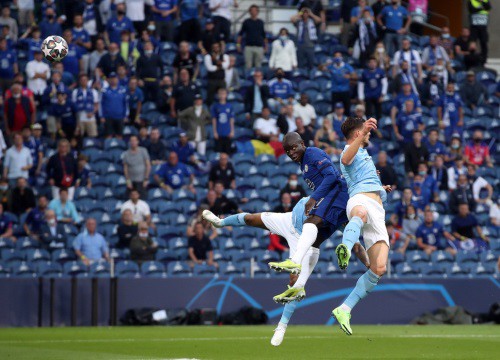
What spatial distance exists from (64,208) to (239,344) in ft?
30.2

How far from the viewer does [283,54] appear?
94.6ft

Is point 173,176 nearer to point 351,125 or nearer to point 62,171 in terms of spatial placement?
point 62,171

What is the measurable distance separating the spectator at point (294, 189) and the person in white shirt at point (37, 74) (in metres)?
6.57

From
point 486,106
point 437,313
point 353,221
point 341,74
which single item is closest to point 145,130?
point 341,74

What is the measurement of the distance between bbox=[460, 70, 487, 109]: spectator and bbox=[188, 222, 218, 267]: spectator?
10463mm

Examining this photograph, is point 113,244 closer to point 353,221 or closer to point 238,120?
point 238,120

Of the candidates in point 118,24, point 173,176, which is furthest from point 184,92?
point 118,24

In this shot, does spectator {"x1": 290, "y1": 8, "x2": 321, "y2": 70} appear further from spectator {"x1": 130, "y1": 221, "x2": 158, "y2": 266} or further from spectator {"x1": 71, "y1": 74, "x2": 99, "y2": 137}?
spectator {"x1": 130, "y1": 221, "x2": 158, "y2": 266}

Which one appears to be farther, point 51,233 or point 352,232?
point 51,233

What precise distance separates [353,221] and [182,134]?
13.9m

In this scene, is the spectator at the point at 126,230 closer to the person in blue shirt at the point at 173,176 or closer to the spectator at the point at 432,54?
the person in blue shirt at the point at 173,176

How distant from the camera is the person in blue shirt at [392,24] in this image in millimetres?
30297

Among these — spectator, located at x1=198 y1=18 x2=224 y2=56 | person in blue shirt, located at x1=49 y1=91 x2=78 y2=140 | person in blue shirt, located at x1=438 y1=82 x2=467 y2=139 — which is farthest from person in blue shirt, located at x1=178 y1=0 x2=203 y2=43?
person in blue shirt, located at x1=438 y1=82 x2=467 y2=139

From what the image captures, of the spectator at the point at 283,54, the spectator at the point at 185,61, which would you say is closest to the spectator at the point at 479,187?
the spectator at the point at 283,54
